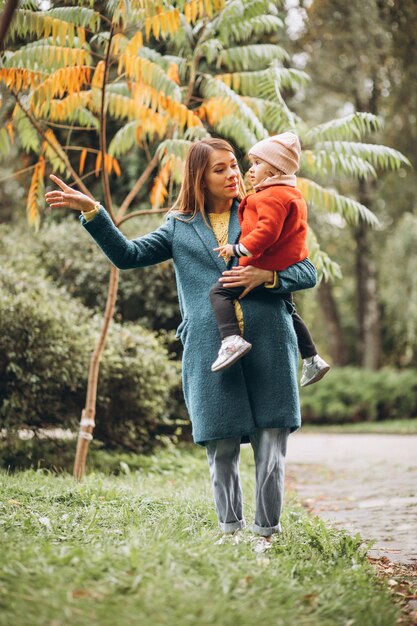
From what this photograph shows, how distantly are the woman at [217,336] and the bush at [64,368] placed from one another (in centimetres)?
374

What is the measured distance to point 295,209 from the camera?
12.6 ft

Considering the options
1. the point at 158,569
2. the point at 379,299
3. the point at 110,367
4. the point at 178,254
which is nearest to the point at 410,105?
the point at 379,299

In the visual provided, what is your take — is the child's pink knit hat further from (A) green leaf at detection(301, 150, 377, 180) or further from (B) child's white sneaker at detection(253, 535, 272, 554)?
(A) green leaf at detection(301, 150, 377, 180)

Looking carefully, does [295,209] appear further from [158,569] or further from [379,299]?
[379,299]

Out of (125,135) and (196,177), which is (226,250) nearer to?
(196,177)

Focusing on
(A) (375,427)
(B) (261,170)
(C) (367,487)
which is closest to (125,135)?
(B) (261,170)

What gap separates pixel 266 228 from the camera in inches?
145

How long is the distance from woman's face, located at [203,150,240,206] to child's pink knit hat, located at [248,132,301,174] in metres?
0.20

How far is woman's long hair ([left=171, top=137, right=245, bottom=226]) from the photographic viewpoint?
4137 millimetres

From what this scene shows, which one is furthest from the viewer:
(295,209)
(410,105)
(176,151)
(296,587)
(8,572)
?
(410,105)

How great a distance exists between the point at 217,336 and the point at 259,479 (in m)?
0.81

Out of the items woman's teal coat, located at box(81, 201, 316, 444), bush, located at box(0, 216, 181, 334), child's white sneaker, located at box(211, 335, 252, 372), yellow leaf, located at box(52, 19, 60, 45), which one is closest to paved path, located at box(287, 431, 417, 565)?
woman's teal coat, located at box(81, 201, 316, 444)

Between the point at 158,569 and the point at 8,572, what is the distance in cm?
62

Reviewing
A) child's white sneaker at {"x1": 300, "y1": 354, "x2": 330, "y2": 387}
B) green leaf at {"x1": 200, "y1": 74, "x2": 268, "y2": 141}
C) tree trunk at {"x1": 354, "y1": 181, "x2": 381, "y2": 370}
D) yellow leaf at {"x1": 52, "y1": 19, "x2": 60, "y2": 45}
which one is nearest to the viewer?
child's white sneaker at {"x1": 300, "y1": 354, "x2": 330, "y2": 387}
